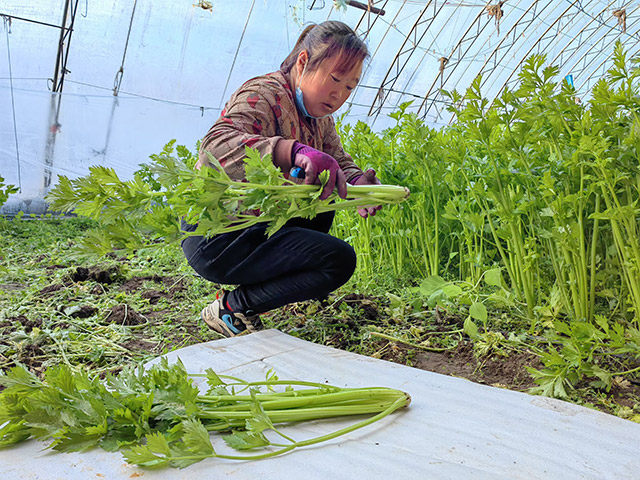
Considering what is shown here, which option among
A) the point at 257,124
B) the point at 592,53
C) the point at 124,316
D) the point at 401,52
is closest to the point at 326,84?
the point at 257,124

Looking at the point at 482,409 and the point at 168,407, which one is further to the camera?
the point at 482,409

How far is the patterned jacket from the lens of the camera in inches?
66.7

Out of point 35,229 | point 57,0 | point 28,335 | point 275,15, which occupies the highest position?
point 275,15

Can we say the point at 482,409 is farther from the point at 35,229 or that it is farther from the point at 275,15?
the point at 275,15

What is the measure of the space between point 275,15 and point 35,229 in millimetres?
5705

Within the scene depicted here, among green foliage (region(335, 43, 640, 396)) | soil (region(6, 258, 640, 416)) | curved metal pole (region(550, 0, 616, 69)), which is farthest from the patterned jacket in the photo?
curved metal pole (region(550, 0, 616, 69))

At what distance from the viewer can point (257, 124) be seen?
1882 mm

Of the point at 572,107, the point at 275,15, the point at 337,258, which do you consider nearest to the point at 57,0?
the point at 275,15

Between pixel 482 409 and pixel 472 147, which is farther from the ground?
pixel 472 147

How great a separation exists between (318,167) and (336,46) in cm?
53

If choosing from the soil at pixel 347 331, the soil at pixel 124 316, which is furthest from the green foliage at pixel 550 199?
the soil at pixel 124 316

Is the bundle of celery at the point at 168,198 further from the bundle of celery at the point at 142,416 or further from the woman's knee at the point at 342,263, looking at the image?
the woman's knee at the point at 342,263

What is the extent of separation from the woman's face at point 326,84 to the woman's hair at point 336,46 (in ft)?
0.05

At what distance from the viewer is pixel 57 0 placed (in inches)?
259
